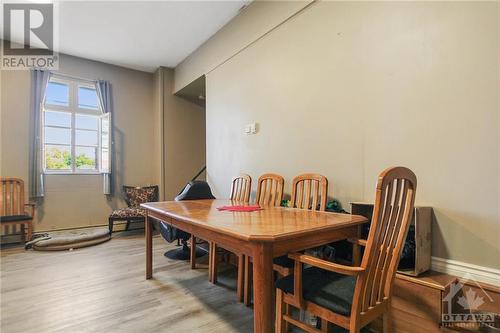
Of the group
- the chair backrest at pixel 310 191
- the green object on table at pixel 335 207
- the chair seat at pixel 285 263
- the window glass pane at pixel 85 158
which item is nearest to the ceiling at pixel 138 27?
the window glass pane at pixel 85 158

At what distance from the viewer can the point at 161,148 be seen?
505 cm

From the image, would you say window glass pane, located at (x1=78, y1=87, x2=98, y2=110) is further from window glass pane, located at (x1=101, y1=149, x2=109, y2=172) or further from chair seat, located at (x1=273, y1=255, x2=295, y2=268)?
chair seat, located at (x1=273, y1=255, x2=295, y2=268)

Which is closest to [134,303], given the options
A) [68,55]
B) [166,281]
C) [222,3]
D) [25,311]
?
[166,281]

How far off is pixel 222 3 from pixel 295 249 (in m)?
3.09

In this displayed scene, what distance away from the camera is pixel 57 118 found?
4.57 metres

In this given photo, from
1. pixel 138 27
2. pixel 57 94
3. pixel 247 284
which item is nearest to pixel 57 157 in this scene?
pixel 57 94

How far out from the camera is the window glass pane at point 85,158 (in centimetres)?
474

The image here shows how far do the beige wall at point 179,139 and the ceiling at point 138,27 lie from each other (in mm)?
837

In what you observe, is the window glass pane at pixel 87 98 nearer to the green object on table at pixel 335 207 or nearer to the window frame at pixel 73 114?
the window frame at pixel 73 114

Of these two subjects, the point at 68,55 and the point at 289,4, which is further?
the point at 68,55

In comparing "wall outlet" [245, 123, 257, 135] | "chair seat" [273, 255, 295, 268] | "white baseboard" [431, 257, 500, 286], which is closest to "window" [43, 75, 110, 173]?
"wall outlet" [245, 123, 257, 135]

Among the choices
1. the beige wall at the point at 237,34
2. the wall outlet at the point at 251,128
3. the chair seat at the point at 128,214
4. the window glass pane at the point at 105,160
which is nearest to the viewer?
the beige wall at the point at 237,34

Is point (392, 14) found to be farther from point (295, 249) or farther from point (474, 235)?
point (295, 249)

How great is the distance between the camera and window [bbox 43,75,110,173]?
14.7ft
